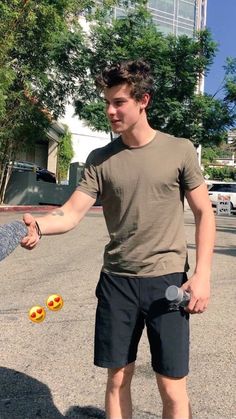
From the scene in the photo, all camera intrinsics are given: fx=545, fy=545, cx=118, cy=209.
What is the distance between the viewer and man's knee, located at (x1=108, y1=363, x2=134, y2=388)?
2549mm

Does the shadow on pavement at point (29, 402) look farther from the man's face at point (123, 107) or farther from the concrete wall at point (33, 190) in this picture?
the concrete wall at point (33, 190)

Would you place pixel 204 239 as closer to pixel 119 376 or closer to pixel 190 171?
pixel 190 171

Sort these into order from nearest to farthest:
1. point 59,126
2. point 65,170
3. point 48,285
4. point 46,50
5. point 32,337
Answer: point 32,337 → point 48,285 → point 46,50 → point 59,126 → point 65,170

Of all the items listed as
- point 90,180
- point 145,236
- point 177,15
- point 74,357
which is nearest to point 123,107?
point 90,180

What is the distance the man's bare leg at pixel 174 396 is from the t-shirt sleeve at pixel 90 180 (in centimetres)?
90

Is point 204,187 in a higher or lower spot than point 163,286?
higher

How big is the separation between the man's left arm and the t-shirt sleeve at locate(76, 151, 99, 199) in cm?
44

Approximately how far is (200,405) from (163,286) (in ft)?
4.86

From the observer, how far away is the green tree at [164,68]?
22.3m

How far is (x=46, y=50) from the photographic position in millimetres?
20156

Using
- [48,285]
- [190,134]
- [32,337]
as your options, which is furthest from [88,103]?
[32,337]

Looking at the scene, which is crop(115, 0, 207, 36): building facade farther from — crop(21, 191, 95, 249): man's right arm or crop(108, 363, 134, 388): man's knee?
crop(108, 363, 134, 388): man's knee

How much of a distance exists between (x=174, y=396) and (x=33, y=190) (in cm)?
2291

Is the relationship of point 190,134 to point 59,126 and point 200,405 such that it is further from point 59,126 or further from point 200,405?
point 200,405
